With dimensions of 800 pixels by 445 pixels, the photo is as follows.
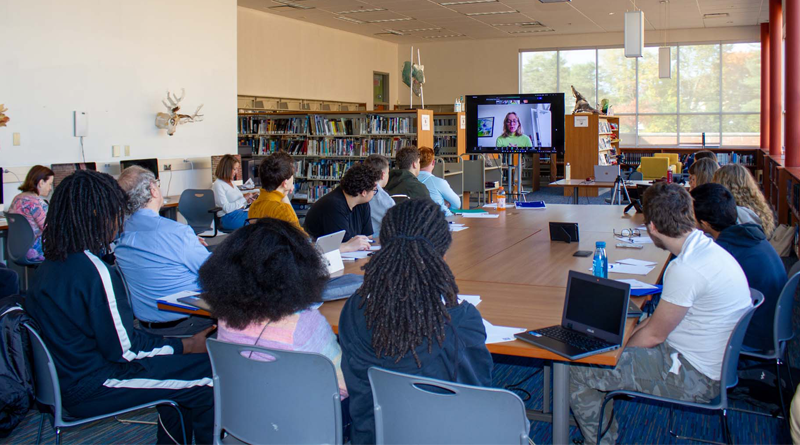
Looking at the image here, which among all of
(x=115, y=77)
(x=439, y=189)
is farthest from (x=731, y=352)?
(x=115, y=77)

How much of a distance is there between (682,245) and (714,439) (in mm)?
1008

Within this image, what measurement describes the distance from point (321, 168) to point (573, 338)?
8714 mm

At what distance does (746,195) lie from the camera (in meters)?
4.21

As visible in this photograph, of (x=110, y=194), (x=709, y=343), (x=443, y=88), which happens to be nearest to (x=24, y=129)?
(x=110, y=194)

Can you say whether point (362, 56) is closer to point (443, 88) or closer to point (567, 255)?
point (443, 88)

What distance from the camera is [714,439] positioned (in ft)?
9.78

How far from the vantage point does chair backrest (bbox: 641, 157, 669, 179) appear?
39.5 ft

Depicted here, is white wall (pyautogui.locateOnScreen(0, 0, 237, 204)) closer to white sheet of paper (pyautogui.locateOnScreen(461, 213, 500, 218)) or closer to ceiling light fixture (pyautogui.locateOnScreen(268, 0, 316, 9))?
ceiling light fixture (pyautogui.locateOnScreen(268, 0, 316, 9))

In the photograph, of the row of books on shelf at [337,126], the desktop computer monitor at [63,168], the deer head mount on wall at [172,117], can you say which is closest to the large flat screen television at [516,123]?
the row of books on shelf at [337,126]

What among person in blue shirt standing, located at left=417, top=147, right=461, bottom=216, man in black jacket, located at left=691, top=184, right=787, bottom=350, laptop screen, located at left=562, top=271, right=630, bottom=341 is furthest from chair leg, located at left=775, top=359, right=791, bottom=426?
person in blue shirt standing, located at left=417, top=147, right=461, bottom=216

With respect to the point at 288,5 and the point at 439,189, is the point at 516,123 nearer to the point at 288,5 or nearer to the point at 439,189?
the point at 439,189

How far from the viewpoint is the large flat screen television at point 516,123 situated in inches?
353

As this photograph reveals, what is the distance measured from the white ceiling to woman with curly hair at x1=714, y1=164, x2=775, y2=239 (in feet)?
27.7

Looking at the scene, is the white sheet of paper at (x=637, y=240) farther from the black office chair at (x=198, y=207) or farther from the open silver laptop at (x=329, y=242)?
the black office chair at (x=198, y=207)
